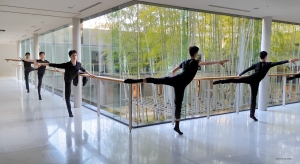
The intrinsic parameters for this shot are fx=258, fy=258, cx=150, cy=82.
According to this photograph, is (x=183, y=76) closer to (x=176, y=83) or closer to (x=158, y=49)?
(x=176, y=83)

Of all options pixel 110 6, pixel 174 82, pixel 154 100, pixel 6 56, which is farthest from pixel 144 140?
pixel 6 56

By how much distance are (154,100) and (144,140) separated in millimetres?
1711

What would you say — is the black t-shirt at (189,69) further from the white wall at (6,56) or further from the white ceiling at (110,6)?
the white wall at (6,56)

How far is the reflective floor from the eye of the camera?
10.9ft

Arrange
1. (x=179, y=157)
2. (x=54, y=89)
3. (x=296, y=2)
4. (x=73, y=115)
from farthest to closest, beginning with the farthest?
(x=54, y=89)
(x=73, y=115)
(x=296, y=2)
(x=179, y=157)

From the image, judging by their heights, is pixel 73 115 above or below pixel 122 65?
below

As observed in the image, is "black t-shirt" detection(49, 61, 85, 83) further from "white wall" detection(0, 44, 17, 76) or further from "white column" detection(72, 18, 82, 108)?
"white wall" detection(0, 44, 17, 76)

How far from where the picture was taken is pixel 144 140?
4070 millimetres

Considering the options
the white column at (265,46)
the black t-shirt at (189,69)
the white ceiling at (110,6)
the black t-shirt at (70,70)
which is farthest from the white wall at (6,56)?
the black t-shirt at (189,69)

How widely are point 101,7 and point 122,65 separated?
1284 mm

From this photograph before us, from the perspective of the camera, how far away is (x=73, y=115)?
5793mm

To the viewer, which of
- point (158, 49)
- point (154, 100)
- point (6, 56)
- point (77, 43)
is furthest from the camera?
point (6, 56)

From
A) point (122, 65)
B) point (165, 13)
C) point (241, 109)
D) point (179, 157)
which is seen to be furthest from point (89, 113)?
point (241, 109)

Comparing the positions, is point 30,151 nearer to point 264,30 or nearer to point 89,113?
point 89,113
